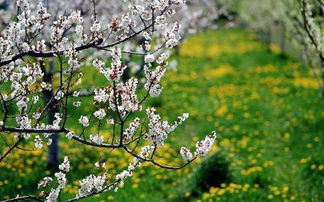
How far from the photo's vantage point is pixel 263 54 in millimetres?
24219

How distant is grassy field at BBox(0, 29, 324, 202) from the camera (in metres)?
7.24

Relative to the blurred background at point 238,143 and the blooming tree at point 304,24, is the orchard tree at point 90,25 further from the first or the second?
the blooming tree at point 304,24

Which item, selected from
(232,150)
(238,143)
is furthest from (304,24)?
(238,143)

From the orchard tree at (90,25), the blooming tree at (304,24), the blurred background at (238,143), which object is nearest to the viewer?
the orchard tree at (90,25)

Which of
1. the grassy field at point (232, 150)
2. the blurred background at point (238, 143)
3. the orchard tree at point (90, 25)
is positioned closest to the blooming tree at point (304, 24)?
the blurred background at point (238, 143)

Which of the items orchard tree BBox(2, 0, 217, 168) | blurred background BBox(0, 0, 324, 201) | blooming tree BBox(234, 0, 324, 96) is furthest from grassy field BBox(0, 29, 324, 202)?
blooming tree BBox(234, 0, 324, 96)

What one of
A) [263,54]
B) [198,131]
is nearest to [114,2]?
[198,131]

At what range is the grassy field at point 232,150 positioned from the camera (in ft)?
23.8

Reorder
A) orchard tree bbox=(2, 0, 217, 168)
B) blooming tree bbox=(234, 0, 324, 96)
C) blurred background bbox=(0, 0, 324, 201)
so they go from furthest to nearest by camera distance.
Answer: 1. blurred background bbox=(0, 0, 324, 201)
2. blooming tree bbox=(234, 0, 324, 96)
3. orchard tree bbox=(2, 0, 217, 168)

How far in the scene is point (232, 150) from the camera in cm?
919

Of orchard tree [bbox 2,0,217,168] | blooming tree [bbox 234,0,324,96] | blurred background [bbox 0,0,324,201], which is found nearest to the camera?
orchard tree [bbox 2,0,217,168]

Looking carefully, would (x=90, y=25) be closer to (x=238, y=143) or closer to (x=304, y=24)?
(x=304, y=24)

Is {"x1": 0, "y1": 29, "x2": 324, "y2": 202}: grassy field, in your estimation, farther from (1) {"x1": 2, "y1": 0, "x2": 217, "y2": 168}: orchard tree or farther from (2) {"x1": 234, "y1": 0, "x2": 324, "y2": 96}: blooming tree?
(2) {"x1": 234, "y1": 0, "x2": 324, "y2": 96}: blooming tree

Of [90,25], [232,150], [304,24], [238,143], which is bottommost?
[90,25]
